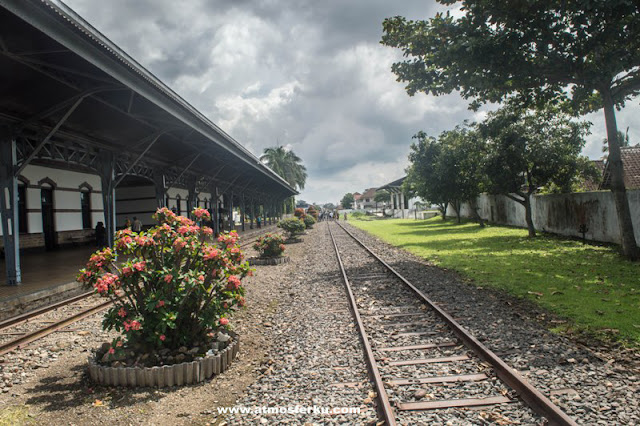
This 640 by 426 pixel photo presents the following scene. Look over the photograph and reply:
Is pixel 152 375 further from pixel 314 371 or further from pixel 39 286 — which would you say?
pixel 39 286

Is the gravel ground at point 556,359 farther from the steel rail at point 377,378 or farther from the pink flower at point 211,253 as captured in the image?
the pink flower at point 211,253

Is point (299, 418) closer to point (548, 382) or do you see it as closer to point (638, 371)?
point (548, 382)

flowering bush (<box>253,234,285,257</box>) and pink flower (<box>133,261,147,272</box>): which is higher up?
pink flower (<box>133,261,147,272</box>)

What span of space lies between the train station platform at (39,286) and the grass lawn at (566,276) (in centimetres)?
954

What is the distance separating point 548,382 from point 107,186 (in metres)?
13.5

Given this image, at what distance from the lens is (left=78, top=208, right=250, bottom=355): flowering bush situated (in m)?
4.62

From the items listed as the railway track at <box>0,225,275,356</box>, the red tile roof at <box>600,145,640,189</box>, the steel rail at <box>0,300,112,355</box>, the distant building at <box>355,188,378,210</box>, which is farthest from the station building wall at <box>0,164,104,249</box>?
the distant building at <box>355,188,378,210</box>

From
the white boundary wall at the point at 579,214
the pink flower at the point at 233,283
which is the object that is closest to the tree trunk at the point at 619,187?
the white boundary wall at the point at 579,214

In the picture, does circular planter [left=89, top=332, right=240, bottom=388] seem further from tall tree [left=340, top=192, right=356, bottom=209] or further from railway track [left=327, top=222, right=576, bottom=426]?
tall tree [left=340, top=192, right=356, bottom=209]

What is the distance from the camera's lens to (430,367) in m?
4.59

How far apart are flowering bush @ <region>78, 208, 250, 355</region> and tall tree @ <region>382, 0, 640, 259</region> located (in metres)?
8.92

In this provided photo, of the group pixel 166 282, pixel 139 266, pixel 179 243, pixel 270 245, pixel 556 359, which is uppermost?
pixel 179 243

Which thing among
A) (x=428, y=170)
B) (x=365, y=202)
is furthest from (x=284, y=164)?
(x=365, y=202)

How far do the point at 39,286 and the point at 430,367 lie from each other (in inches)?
353
